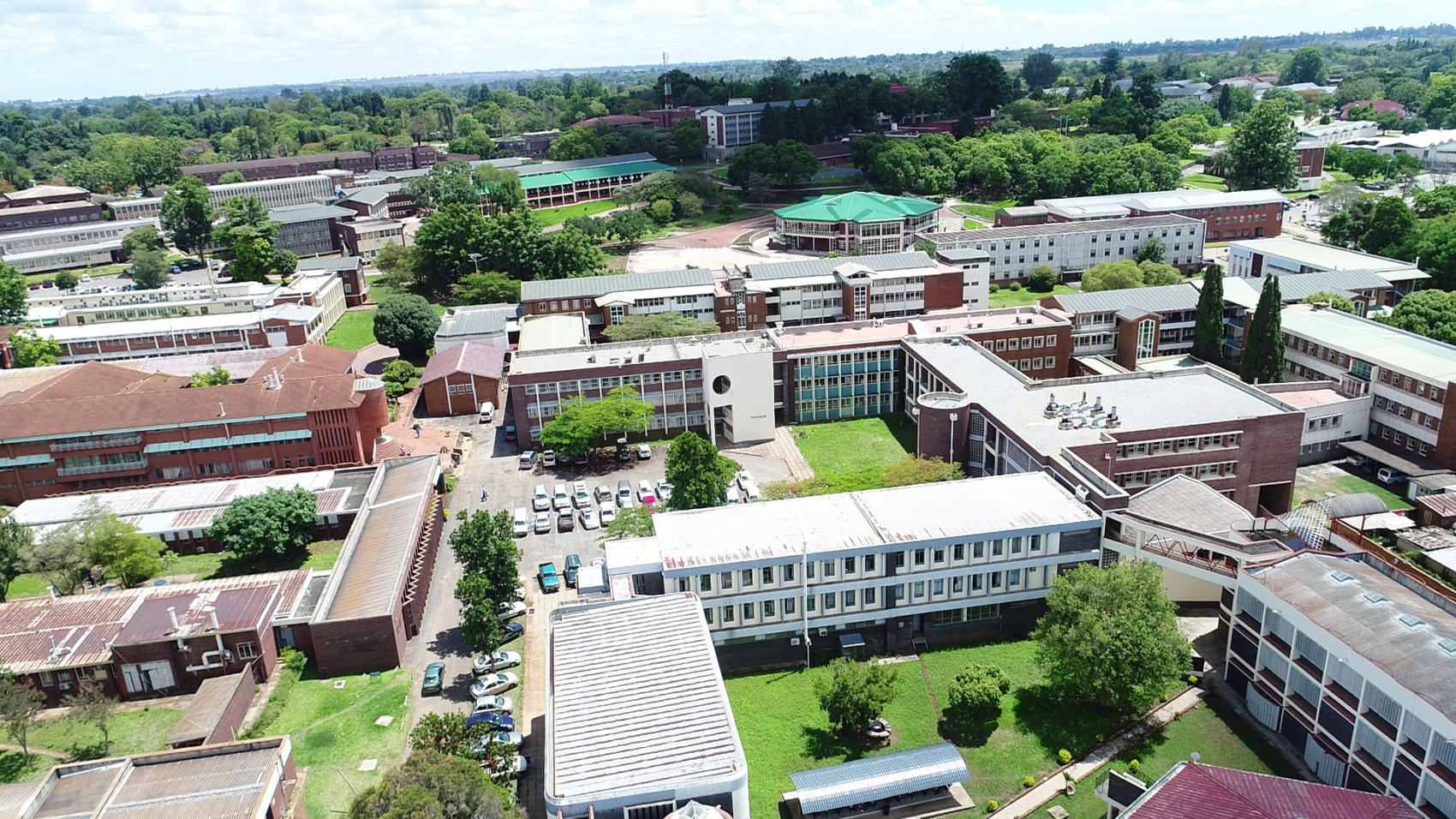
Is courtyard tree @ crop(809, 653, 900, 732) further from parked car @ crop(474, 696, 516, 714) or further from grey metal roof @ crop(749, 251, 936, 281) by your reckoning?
grey metal roof @ crop(749, 251, 936, 281)

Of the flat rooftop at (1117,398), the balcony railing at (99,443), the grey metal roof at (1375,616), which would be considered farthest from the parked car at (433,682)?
the grey metal roof at (1375,616)

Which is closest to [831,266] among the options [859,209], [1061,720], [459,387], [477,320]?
[859,209]

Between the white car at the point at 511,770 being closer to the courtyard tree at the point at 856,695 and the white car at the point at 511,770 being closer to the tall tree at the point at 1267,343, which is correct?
the courtyard tree at the point at 856,695

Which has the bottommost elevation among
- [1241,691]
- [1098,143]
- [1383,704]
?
[1241,691]

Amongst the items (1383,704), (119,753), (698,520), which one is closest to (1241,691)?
(1383,704)

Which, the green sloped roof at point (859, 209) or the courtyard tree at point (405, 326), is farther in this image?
the green sloped roof at point (859, 209)

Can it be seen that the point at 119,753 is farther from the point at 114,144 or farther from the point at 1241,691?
the point at 114,144

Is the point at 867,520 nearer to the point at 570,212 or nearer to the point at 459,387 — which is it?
the point at 459,387
